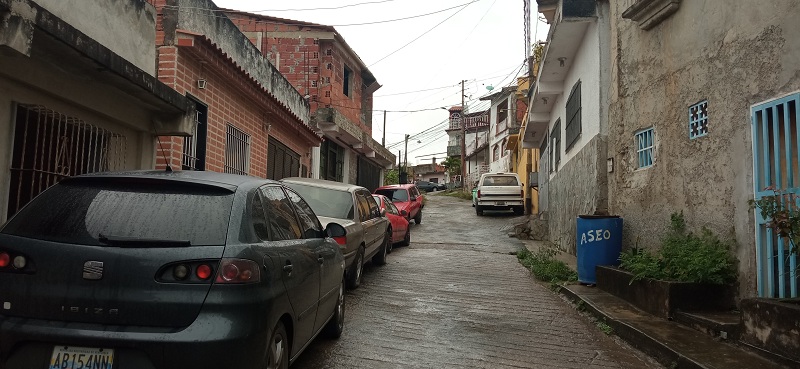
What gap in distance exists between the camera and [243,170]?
10227mm

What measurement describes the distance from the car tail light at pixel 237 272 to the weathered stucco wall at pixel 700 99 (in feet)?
15.1

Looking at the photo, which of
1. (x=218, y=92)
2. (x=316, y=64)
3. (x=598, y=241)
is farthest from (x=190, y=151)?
(x=316, y=64)

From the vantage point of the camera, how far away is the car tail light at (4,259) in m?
2.88

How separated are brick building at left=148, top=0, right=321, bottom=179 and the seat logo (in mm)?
3693

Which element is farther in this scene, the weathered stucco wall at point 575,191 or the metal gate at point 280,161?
the metal gate at point 280,161

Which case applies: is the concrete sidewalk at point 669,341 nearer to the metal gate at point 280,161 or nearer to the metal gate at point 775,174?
the metal gate at point 775,174

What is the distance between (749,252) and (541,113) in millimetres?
12445

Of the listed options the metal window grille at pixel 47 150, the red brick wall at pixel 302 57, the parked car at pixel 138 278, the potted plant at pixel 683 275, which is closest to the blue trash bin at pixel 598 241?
the potted plant at pixel 683 275

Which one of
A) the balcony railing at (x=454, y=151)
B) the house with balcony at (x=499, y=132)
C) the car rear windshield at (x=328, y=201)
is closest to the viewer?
the car rear windshield at (x=328, y=201)

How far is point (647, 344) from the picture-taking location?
495 cm

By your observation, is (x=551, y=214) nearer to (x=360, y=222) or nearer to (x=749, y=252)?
(x=360, y=222)

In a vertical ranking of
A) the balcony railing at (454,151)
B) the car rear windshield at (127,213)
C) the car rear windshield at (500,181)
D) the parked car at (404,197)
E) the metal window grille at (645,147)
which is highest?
the balcony railing at (454,151)

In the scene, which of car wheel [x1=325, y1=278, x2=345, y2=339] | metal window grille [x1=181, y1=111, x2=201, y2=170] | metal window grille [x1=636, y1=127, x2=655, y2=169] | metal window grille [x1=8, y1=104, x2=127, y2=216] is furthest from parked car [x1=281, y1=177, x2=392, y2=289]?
metal window grille [x1=636, y1=127, x2=655, y2=169]

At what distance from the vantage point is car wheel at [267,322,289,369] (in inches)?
127
